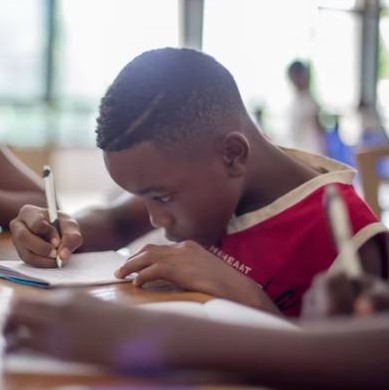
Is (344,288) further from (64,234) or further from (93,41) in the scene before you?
(93,41)

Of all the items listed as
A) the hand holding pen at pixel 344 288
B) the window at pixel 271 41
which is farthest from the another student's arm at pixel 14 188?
the window at pixel 271 41

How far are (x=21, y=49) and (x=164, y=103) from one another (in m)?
5.67

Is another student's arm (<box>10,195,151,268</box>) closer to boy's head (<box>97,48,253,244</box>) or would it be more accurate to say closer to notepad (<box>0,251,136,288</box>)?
notepad (<box>0,251,136,288</box>)

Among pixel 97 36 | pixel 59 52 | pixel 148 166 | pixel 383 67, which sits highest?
pixel 148 166

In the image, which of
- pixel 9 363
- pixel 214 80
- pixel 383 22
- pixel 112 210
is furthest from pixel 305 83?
pixel 9 363

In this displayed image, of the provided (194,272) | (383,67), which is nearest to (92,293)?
(194,272)

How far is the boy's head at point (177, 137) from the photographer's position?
95cm

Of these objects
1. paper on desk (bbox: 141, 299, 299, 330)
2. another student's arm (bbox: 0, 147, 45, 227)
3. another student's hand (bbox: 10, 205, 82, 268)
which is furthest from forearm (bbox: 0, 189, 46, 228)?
paper on desk (bbox: 141, 299, 299, 330)

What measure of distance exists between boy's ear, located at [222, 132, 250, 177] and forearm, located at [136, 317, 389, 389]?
19.1 inches

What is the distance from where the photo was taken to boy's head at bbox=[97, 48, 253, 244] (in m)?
0.95

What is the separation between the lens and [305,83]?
5512 mm

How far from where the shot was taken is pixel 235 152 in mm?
1001

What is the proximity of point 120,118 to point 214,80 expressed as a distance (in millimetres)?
145

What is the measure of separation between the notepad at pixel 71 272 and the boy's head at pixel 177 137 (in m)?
0.10
